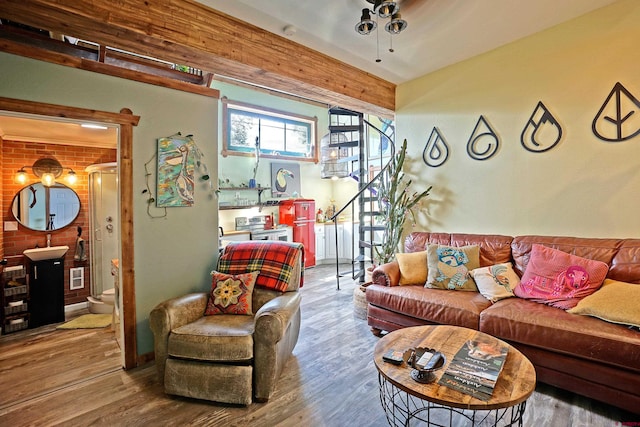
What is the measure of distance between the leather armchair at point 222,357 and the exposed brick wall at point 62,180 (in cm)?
266

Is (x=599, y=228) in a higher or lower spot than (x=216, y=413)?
higher

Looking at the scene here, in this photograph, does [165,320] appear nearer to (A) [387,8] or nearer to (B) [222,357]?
(B) [222,357]

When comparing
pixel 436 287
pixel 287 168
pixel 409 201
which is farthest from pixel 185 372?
pixel 287 168

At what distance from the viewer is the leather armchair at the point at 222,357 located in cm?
195

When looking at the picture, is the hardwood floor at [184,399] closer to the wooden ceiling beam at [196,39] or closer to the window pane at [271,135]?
the wooden ceiling beam at [196,39]

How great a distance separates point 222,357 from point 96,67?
2.32 meters

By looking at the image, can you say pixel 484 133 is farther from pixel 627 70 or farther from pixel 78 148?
pixel 78 148

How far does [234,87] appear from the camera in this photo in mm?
5707

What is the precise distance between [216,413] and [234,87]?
535 centimetres

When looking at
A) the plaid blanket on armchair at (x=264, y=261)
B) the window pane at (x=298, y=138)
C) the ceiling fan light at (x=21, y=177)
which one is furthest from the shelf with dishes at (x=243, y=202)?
the plaid blanket on armchair at (x=264, y=261)

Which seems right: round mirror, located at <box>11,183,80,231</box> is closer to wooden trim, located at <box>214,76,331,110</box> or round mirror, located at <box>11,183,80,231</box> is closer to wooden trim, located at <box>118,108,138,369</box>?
wooden trim, located at <box>118,108,138,369</box>

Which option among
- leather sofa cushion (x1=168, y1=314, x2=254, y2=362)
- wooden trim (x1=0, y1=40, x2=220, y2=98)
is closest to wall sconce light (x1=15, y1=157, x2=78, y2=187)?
wooden trim (x1=0, y1=40, x2=220, y2=98)

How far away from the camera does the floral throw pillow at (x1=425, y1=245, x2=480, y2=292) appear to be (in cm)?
276

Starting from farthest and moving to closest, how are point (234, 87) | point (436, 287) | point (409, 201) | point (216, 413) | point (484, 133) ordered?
point (234, 87), point (409, 201), point (484, 133), point (436, 287), point (216, 413)
